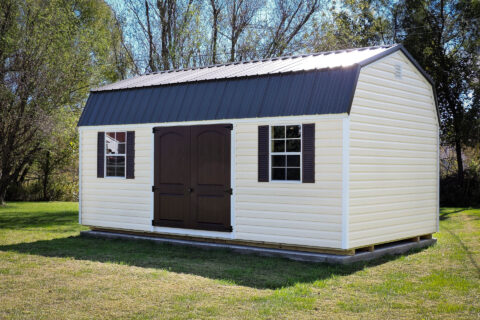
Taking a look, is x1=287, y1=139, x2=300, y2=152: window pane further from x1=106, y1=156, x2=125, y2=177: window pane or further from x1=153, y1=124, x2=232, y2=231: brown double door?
x1=106, y1=156, x2=125, y2=177: window pane

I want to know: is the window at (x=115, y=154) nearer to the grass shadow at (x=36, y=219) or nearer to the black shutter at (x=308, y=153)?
the grass shadow at (x=36, y=219)

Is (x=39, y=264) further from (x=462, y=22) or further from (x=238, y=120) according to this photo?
(x=462, y=22)

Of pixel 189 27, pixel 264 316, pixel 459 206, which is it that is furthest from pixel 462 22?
pixel 264 316

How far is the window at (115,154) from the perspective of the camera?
1304 cm

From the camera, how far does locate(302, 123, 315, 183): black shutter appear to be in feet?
33.0

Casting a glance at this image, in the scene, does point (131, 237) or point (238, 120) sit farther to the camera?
point (131, 237)

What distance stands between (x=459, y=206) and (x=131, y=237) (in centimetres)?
1491

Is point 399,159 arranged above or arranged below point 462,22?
below

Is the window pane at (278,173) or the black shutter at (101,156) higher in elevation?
the black shutter at (101,156)

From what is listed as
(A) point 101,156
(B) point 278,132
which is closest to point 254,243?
(B) point 278,132

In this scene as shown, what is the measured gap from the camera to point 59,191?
2725 cm

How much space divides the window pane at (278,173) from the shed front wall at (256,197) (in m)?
0.16

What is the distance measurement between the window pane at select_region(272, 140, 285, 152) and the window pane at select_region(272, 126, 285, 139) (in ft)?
0.29

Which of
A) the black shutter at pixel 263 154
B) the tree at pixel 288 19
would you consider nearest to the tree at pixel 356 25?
the tree at pixel 288 19
